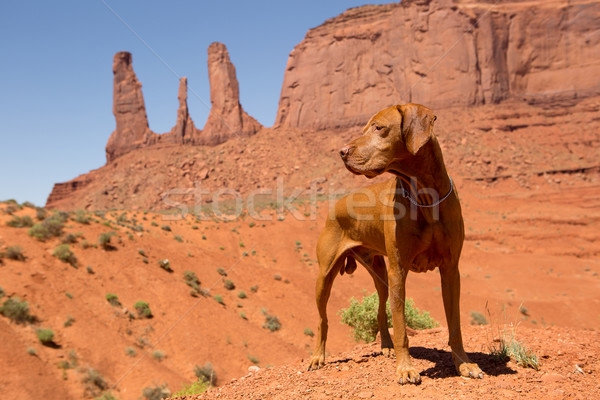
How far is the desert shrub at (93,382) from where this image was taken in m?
11.3

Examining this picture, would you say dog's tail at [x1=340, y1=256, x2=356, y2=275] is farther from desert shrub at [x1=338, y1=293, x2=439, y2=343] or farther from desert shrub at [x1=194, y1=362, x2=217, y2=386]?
desert shrub at [x1=194, y1=362, x2=217, y2=386]

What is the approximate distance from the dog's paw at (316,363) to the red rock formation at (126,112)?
106284 millimetres

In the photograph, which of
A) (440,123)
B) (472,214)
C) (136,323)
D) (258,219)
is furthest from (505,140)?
(136,323)

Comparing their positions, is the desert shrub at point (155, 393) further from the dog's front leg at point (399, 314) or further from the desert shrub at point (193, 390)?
the dog's front leg at point (399, 314)

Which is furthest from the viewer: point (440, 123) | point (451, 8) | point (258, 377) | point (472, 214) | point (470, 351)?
point (451, 8)

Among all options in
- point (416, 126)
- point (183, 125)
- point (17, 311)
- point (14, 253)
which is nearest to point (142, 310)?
point (17, 311)

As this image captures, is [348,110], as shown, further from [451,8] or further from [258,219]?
[258,219]

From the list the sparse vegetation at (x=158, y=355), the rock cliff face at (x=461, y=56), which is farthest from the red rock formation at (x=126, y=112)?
the sparse vegetation at (x=158, y=355)

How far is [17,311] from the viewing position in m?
12.9

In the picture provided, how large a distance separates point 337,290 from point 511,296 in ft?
34.6

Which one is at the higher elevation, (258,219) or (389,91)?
(389,91)

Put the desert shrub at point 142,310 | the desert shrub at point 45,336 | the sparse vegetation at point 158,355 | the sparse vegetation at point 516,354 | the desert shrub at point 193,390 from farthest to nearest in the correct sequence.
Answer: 1. the desert shrub at point 142,310
2. the sparse vegetation at point 158,355
3. the desert shrub at point 45,336
4. the desert shrub at point 193,390
5. the sparse vegetation at point 516,354

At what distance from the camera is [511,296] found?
25406mm

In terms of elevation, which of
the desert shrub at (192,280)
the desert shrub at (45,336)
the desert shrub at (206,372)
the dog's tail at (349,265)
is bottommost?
the desert shrub at (206,372)
